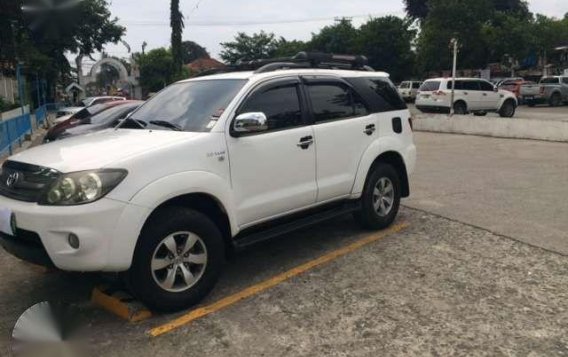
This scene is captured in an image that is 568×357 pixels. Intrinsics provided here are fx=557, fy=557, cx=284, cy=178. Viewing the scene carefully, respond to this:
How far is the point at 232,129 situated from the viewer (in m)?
4.34

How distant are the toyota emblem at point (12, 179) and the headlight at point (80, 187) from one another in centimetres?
46

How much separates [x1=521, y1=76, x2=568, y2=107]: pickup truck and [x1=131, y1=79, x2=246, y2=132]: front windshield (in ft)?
99.2

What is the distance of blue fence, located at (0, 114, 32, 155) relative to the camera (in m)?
13.1

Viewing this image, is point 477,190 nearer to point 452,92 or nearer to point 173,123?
point 173,123

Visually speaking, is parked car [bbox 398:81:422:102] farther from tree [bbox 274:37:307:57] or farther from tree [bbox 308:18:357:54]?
tree [bbox 274:37:307:57]

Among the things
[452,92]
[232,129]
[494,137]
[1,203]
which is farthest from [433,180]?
[452,92]

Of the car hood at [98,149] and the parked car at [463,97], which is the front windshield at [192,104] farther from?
the parked car at [463,97]

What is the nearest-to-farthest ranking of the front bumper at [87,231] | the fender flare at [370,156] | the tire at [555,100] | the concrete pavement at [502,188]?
the front bumper at [87,231], the fender flare at [370,156], the concrete pavement at [502,188], the tire at [555,100]

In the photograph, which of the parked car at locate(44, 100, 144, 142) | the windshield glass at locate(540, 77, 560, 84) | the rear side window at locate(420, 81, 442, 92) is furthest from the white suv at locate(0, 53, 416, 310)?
the windshield glass at locate(540, 77, 560, 84)

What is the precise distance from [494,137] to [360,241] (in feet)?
39.5

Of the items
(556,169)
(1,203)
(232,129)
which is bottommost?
(556,169)

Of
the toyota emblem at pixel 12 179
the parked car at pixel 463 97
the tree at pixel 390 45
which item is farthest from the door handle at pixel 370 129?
the tree at pixel 390 45

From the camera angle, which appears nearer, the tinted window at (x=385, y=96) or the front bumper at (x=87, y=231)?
the front bumper at (x=87, y=231)

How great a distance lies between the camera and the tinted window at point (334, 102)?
5180mm
